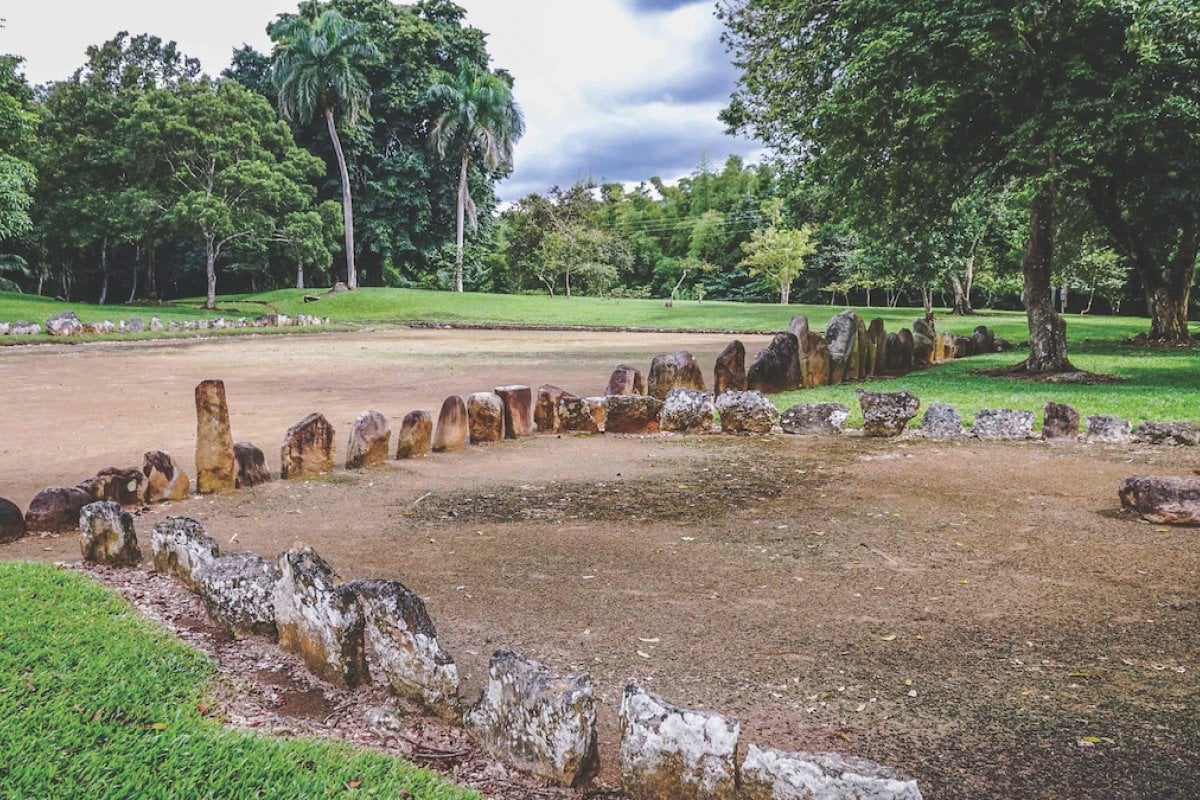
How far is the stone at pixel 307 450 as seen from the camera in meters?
6.52

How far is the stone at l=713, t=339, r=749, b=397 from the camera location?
10.9 meters

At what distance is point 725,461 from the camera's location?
289 inches

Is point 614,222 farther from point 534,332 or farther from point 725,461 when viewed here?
point 725,461

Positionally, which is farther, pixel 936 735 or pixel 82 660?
pixel 82 660

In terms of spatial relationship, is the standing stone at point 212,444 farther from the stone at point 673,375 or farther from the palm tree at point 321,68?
the palm tree at point 321,68

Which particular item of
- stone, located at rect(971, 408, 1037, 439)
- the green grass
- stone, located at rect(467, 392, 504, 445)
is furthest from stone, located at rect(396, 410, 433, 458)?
stone, located at rect(971, 408, 1037, 439)

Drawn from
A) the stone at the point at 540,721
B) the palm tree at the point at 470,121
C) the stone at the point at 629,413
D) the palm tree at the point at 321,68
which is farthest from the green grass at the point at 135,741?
the palm tree at the point at 470,121

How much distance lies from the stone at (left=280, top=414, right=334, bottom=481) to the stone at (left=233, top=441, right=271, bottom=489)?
182 millimetres

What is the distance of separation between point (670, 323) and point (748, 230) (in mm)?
30267

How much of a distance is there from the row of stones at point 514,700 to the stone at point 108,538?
98 centimetres

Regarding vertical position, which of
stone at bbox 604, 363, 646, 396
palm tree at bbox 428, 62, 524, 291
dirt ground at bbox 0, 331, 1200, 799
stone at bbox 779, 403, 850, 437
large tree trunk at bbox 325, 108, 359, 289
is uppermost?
palm tree at bbox 428, 62, 524, 291

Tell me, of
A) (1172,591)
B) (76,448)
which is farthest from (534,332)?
(1172,591)

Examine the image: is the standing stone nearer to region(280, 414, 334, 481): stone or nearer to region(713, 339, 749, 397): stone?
region(280, 414, 334, 481): stone

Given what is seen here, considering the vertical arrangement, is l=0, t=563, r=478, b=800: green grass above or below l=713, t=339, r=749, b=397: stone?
below
